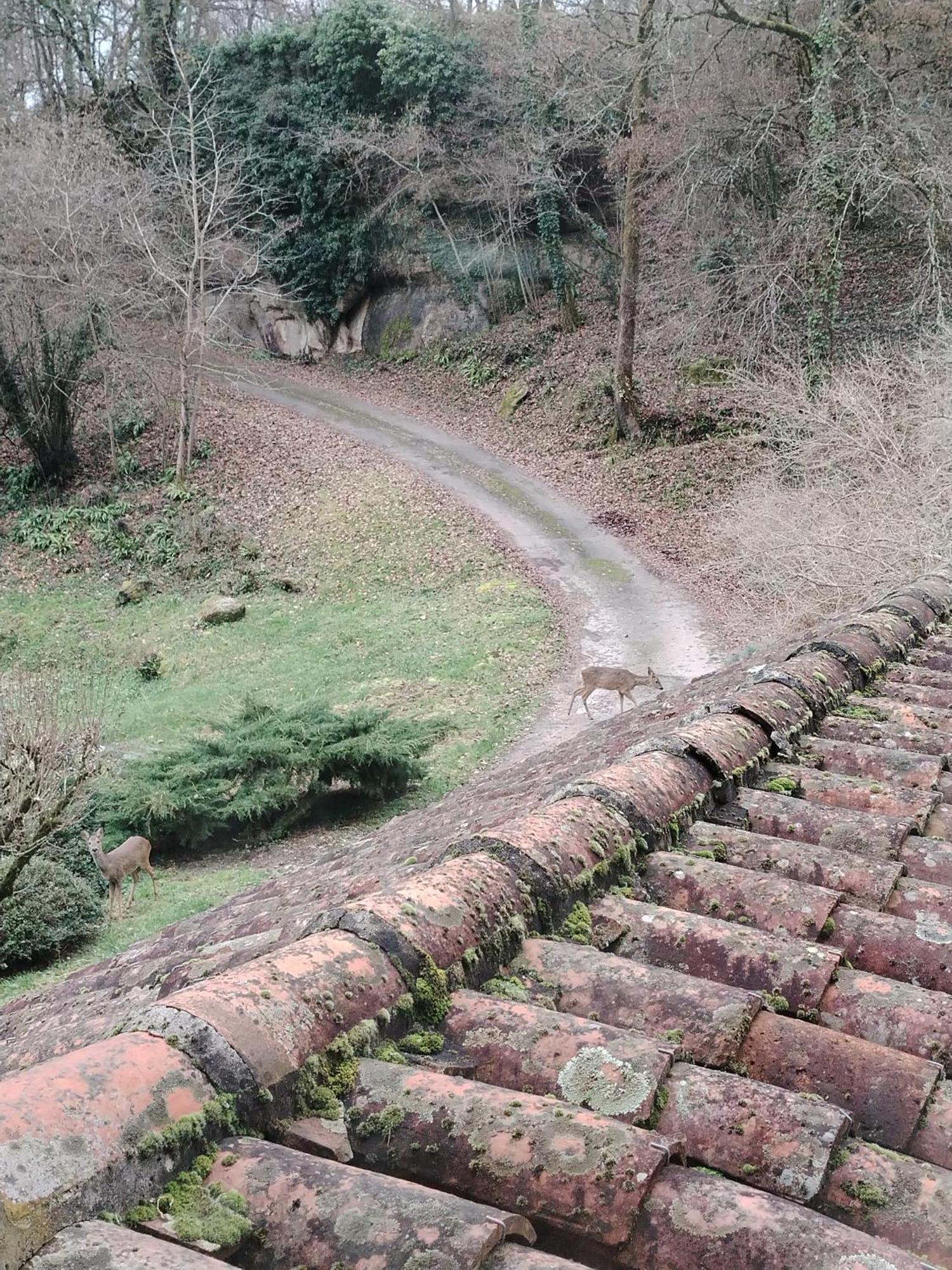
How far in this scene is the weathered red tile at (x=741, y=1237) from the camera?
180cm

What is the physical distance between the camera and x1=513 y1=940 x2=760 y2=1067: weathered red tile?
8.25 ft

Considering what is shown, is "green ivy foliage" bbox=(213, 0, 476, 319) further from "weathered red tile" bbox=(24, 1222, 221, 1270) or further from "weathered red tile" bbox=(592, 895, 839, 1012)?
"weathered red tile" bbox=(24, 1222, 221, 1270)

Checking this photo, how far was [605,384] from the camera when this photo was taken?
28.2 m

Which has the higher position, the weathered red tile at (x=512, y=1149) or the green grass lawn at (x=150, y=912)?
the weathered red tile at (x=512, y=1149)

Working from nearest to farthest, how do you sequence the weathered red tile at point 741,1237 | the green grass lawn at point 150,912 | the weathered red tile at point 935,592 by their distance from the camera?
the weathered red tile at point 741,1237 → the weathered red tile at point 935,592 → the green grass lawn at point 150,912

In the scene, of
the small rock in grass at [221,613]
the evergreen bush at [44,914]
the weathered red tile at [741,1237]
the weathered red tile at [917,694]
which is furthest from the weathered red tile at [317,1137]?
the small rock in grass at [221,613]

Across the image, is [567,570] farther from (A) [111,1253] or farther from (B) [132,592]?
(A) [111,1253]

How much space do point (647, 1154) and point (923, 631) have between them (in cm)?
628

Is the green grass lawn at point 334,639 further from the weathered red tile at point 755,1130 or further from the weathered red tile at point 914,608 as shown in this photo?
the weathered red tile at point 755,1130

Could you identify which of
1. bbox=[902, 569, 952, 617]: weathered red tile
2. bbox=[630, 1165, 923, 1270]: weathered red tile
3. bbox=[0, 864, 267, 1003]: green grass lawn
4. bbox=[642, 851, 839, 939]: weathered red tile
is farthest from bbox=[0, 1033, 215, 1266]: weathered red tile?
bbox=[0, 864, 267, 1003]: green grass lawn

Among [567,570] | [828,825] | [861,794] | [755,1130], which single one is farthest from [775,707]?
[567,570]

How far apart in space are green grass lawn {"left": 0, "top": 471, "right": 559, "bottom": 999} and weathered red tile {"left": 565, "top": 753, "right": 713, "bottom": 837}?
806 centimetres

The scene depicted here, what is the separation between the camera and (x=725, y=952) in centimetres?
296

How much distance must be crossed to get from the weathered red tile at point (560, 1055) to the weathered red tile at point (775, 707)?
2.54 metres
